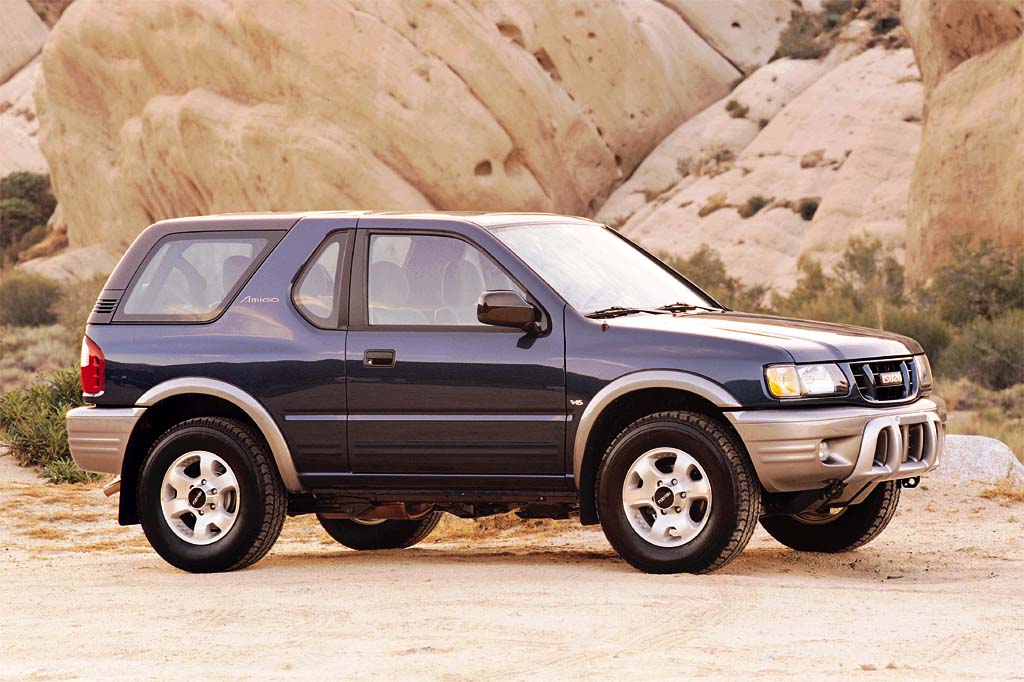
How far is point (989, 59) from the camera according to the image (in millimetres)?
27250

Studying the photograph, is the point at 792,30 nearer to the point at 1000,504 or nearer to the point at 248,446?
the point at 1000,504

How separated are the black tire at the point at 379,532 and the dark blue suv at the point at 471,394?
0.71m

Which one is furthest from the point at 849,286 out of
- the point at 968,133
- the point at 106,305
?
the point at 106,305

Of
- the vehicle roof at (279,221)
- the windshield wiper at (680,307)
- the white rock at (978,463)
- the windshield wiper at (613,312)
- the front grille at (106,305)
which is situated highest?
the vehicle roof at (279,221)

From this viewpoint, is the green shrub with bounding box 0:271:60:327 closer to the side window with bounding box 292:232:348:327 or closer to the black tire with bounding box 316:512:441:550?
the black tire with bounding box 316:512:441:550

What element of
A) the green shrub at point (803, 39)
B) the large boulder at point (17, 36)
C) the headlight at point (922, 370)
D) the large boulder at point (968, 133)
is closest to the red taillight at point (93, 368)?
the headlight at point (922, 370)

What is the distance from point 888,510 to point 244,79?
101 feet

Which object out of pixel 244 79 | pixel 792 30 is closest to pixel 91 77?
pixel 244 79

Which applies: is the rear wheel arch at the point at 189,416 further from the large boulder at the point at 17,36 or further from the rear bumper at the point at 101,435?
the large boulder at the point at 17,36

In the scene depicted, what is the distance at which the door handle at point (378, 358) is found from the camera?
811cm

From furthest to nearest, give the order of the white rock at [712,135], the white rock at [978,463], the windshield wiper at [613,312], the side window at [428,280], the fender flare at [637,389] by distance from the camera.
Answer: the white rock at [712,135] < the white rock at [978,463] < the side window at [428,280] < the windshield wiper at [613,312] < the fender flare at [637,389]

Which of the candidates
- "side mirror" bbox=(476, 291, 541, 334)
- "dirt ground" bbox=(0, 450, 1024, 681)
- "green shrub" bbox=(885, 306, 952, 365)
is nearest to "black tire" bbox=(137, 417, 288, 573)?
"dirt ground" bbox=(0, 450, 1024, 681)

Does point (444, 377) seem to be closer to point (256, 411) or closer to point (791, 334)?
point (256, 411)

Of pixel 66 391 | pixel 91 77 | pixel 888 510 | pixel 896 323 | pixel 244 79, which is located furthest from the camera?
pixel 91 77
